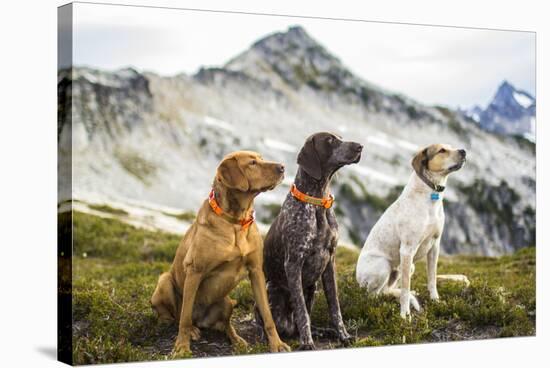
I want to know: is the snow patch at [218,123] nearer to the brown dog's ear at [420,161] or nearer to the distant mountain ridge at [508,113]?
the distant mountain ridge at [508,113]

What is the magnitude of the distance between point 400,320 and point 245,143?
15449 mm

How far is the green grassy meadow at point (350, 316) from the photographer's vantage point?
279 inches

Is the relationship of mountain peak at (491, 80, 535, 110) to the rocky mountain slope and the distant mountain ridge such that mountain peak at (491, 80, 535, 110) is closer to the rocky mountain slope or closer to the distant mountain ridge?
the distant mountain ridge

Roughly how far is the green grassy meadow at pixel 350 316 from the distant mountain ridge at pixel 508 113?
10.7 ft

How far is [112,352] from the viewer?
6902mm

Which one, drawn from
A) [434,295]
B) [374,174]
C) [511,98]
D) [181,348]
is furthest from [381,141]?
[181,348]

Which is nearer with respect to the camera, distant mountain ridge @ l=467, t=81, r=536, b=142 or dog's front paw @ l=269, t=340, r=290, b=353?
dog's front paw @ l=269, t=340, r=290, b=353

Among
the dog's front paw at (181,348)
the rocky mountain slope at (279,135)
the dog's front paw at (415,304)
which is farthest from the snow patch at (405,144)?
the dog's front paw at (181,348)

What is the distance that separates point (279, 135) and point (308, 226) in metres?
15.6

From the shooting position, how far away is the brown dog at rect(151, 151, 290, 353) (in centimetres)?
673

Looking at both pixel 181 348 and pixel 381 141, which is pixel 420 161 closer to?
pixel 181 348

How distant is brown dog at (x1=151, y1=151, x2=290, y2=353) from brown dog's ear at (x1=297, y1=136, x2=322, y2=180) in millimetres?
423

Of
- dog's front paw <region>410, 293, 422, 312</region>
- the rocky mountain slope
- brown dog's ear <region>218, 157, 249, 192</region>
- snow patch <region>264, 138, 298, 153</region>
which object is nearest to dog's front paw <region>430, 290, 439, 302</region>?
dog's front paw <region>410, 293, 422, 312</region>

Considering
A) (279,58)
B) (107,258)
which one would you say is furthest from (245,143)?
(107,258)
